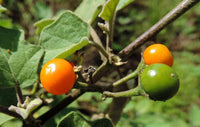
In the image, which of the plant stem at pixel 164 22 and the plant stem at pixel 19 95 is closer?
the plant stem at pixel 164 22

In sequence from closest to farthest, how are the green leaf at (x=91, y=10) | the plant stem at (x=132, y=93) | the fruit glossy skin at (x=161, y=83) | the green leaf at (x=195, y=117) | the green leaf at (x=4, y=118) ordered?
1. the fruit glossy skin at (x=161, y=83)
2. the plant stem at (x=132, y=93)
3. the green leaf at (x=4, y=118)
4. the green leaf at (x=91, y=10)
5. the green leaf at (x=195, y=117)

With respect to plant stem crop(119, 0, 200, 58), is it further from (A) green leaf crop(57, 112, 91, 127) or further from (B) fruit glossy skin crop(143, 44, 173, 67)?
(A) green leaf crop(57, 112, 91, 127)

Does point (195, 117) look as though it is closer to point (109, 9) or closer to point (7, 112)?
point (109, 9)

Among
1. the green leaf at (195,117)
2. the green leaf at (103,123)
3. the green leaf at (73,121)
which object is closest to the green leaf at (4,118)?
the green leaf at (73,121)

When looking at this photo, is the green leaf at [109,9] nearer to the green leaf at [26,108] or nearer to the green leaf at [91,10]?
the green leaf at [91,10]

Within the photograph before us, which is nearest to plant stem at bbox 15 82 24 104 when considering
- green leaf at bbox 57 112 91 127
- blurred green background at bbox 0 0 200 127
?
green leaf at bbox 57 112 91 127
